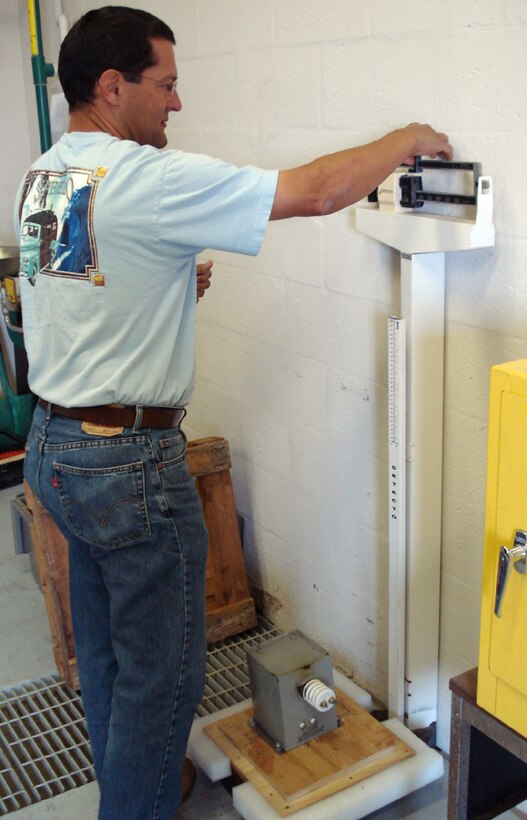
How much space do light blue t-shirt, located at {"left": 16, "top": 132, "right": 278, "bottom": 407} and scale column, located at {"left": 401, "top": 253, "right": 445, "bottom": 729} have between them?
0.42 meters

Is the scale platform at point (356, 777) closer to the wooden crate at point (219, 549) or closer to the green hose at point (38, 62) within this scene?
the wooden crate at point (219, 549)

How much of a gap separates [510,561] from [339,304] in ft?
A: 3.52

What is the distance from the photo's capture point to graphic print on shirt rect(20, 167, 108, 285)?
168 centimetres

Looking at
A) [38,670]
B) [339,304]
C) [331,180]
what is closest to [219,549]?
[38,670]

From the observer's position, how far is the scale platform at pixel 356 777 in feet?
6.41

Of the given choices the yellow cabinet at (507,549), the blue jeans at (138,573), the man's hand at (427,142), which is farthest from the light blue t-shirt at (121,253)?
the yellow cabinet at (507,549)

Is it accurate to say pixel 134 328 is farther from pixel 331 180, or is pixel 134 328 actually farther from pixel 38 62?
pixel 38 62

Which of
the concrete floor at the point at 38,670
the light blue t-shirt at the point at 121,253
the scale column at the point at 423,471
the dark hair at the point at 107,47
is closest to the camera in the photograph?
the light blue t-shirt at the point at 121,253

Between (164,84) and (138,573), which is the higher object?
(164,84)

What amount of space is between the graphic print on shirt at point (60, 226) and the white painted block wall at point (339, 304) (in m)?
0.69

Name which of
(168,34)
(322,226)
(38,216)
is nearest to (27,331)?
(38,216)

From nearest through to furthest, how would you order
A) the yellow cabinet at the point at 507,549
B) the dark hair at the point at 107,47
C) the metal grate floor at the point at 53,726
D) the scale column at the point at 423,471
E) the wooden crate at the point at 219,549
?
the yellow cabinet at the point at 507,549
the dark hair at the point at 107,47
the scale column at the point at 423,471
the metal grate floor at the point at 53,726
the wooden crate at the point at 219,549

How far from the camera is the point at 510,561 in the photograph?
1.32 metres

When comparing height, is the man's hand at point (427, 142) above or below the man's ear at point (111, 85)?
below
